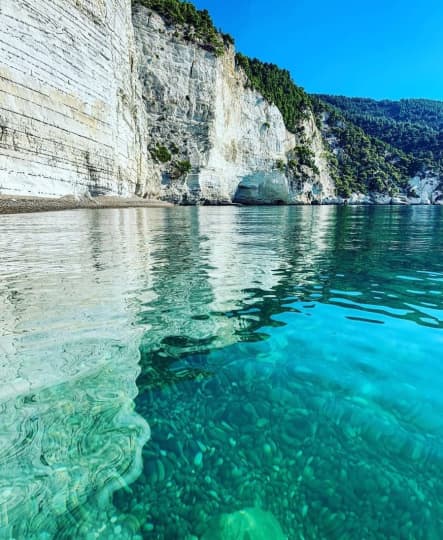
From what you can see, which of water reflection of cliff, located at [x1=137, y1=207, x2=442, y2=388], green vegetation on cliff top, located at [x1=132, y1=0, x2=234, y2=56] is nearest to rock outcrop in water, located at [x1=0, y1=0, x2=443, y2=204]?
green vegetation on cliff top, located at [x1=132, y1=0, x2=234, y2=56]

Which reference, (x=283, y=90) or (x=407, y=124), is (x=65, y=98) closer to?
(x=283, y=90)

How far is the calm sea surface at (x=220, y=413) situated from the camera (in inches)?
59.0

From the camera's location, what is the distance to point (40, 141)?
790 inches

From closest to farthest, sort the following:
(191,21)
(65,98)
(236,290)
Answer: (236,290)
(65,98)
(191,21)

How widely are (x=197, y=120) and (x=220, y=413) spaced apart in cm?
4313

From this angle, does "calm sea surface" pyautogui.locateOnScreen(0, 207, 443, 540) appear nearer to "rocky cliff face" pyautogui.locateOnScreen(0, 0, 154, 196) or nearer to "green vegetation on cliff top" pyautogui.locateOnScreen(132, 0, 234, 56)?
"rocky cliff face" pyautogui.locateOnScreen(0, 0, 154, 196)

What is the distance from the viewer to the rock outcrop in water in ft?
63.2

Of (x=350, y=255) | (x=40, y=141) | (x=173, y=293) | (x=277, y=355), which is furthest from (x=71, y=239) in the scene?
(x=40, y=141)

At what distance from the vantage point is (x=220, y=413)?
84.0 inches

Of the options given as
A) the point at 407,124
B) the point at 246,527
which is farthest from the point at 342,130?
the point at 246,527

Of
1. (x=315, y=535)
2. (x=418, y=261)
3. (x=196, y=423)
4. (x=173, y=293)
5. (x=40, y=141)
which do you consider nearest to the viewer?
(x=315, y=535)

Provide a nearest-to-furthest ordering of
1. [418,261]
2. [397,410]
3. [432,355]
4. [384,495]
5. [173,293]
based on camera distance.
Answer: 1. [384,495]
2. [397,410]
3. [432,355]
4. [173,293]
5. [418,261]

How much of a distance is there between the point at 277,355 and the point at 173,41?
1762 inches

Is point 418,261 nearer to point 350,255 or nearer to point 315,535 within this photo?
point 350,255
